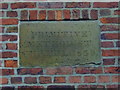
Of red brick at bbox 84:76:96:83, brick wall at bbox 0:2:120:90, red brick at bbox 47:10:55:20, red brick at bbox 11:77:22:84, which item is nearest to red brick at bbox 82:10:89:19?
brick wall at bbox 0:2:120:90

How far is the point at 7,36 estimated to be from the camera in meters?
2.26

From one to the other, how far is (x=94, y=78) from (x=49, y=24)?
0.61 meters

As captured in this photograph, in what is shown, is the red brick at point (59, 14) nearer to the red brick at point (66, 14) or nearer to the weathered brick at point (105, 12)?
the red brick at point (66, 14)

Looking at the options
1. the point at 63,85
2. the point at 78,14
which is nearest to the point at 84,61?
the point at 63,85

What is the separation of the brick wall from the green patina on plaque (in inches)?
1.8

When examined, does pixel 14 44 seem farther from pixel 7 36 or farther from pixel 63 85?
pixel 63 85

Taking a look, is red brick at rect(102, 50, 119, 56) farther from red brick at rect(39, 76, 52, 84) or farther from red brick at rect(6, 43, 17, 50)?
red brick at rect(6, 43, 17, 50)

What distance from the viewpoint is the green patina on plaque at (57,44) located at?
2238mm

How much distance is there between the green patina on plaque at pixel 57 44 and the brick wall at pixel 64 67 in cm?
5

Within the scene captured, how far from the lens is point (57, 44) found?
224cm

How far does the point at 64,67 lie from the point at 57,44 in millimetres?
210

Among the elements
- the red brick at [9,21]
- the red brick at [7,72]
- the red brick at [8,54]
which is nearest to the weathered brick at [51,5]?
the red brick at [9,21]

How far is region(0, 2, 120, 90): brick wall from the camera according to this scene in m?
2.24

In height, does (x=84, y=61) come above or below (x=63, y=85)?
above
